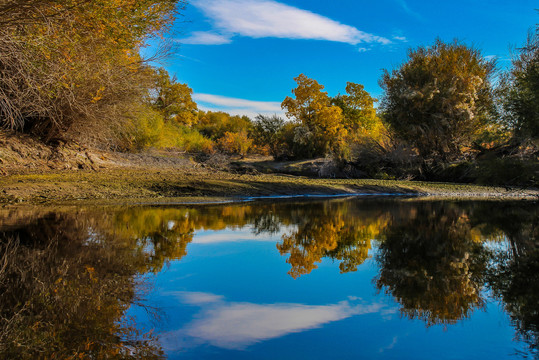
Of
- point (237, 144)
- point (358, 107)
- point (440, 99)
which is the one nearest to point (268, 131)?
point (237, 144)

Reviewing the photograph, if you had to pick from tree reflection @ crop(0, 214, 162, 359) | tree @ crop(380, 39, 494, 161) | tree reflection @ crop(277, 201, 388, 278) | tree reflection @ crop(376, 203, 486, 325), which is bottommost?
tree reflection @ crop(0, 214, 162, 359)

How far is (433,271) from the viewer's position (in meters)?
3.76

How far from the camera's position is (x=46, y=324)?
7.95 ft

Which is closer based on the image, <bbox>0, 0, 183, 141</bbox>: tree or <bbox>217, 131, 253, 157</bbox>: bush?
<bbox>0, 0, 183, 141</bbox>: tree

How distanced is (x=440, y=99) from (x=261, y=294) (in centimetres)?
2568

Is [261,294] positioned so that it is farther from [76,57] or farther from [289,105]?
[289,105]

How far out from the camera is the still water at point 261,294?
87.5 inches

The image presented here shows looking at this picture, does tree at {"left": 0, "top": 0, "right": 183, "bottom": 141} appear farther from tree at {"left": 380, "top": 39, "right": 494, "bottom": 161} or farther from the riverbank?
tree at {"left": 380, "top": 39, "right": 494, "bottom": 161}

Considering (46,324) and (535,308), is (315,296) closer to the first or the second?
(535,308)

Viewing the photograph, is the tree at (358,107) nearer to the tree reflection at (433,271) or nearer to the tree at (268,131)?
the tree at (268,131)

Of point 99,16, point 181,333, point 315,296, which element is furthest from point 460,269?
point 99,16

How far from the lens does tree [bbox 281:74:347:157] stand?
33.6 meters

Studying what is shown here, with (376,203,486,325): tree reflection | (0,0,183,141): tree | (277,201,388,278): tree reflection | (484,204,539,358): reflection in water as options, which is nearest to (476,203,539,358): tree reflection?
(484,204,539,358): reflection in water

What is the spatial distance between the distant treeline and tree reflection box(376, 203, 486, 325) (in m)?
5.94
